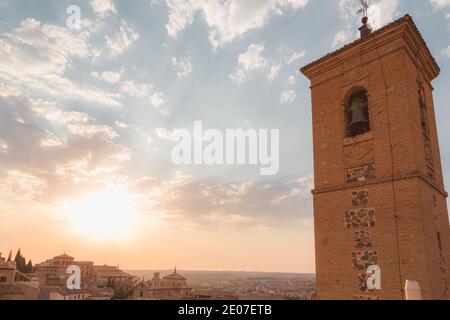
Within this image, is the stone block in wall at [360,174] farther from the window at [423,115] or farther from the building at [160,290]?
the building at [160,290]

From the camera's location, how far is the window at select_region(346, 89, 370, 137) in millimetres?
8875

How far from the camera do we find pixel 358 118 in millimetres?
8867

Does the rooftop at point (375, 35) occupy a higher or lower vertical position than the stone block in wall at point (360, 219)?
higher

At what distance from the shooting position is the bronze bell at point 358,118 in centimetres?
886

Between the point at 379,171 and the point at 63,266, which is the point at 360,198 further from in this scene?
the point at 63,266

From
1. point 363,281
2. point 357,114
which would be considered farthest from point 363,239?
point 357,114

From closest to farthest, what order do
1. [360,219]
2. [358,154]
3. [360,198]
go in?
[360,219] → [360,198] → [358,154]

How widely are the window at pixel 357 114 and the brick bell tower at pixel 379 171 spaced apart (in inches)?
1.0

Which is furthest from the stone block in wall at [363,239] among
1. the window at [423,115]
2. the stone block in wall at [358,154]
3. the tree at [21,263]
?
the tree at [21,263]

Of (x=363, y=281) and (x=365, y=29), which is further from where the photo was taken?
(x=365, y=29)

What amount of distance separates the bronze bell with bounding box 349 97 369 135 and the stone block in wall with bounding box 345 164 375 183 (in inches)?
42.9

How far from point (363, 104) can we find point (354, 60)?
1273 mm

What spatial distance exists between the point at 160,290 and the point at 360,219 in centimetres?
5181
